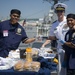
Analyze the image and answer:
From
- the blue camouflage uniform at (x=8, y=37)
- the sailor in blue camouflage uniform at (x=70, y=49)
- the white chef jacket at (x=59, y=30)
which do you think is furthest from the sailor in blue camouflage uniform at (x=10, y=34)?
the sailor in blue camouflage uniform at (x=70, y=49)

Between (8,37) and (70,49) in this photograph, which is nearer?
(70,49)

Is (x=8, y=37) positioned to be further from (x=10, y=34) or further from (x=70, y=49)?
(x=70, y=49)

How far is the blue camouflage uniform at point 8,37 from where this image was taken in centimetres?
348

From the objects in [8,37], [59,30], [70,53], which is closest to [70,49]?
[70,53]

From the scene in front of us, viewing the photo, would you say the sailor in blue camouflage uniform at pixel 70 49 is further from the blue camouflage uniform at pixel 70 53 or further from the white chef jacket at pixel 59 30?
the white chef jacket at pixel 59 30

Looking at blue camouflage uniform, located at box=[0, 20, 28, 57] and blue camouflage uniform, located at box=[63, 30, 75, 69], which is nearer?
blue camouflage uniform, located at box=[63, 30, 75, 69]

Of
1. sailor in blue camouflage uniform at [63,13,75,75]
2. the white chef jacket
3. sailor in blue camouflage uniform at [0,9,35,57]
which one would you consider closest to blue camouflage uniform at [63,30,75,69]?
sailor in blue camouflage uniform at [63,13,75,75]

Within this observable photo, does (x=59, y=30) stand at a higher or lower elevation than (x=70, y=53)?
higher

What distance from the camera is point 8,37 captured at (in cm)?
348

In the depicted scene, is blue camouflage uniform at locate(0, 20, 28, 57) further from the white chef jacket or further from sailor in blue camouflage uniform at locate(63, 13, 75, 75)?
sailor in blue camouflage uniform at locate(63, 13, 75, 75)

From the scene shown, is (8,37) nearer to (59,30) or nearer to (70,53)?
(59,30)

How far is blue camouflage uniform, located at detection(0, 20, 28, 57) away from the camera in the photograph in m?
3.48

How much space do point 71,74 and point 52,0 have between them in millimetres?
35686

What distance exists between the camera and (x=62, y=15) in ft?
11.7
